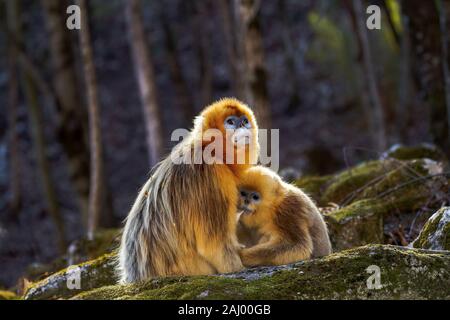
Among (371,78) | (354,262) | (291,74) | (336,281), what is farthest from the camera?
(291,74)

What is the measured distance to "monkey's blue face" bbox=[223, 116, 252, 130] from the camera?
15.2 feet

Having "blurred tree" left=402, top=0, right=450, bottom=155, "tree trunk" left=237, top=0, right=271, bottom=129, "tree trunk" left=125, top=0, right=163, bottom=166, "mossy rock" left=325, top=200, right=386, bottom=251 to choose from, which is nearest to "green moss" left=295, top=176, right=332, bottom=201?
"mossy rock" left=325, top=200, right=386, bottom=251

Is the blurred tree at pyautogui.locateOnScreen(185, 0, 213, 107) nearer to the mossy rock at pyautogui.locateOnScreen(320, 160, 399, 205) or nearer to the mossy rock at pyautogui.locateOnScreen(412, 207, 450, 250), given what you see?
the mossy rock at pyautogui.locateOnScreen(320, 160, 399, 205)

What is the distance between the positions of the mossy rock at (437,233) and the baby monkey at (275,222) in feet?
2.11

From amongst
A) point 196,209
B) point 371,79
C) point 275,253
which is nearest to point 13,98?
point 371,79

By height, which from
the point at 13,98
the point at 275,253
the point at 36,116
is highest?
the point at 13,98

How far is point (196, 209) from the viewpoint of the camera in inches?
177

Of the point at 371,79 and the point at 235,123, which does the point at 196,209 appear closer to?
the point at 235,123

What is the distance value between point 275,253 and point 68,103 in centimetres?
794

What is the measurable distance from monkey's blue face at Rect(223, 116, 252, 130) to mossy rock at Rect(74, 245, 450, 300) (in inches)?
38.5

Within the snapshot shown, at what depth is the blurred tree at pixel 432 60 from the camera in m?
8.66

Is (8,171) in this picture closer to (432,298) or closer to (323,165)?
(323,165)

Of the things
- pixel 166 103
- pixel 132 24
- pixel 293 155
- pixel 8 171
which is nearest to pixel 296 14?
pixel 166 103
